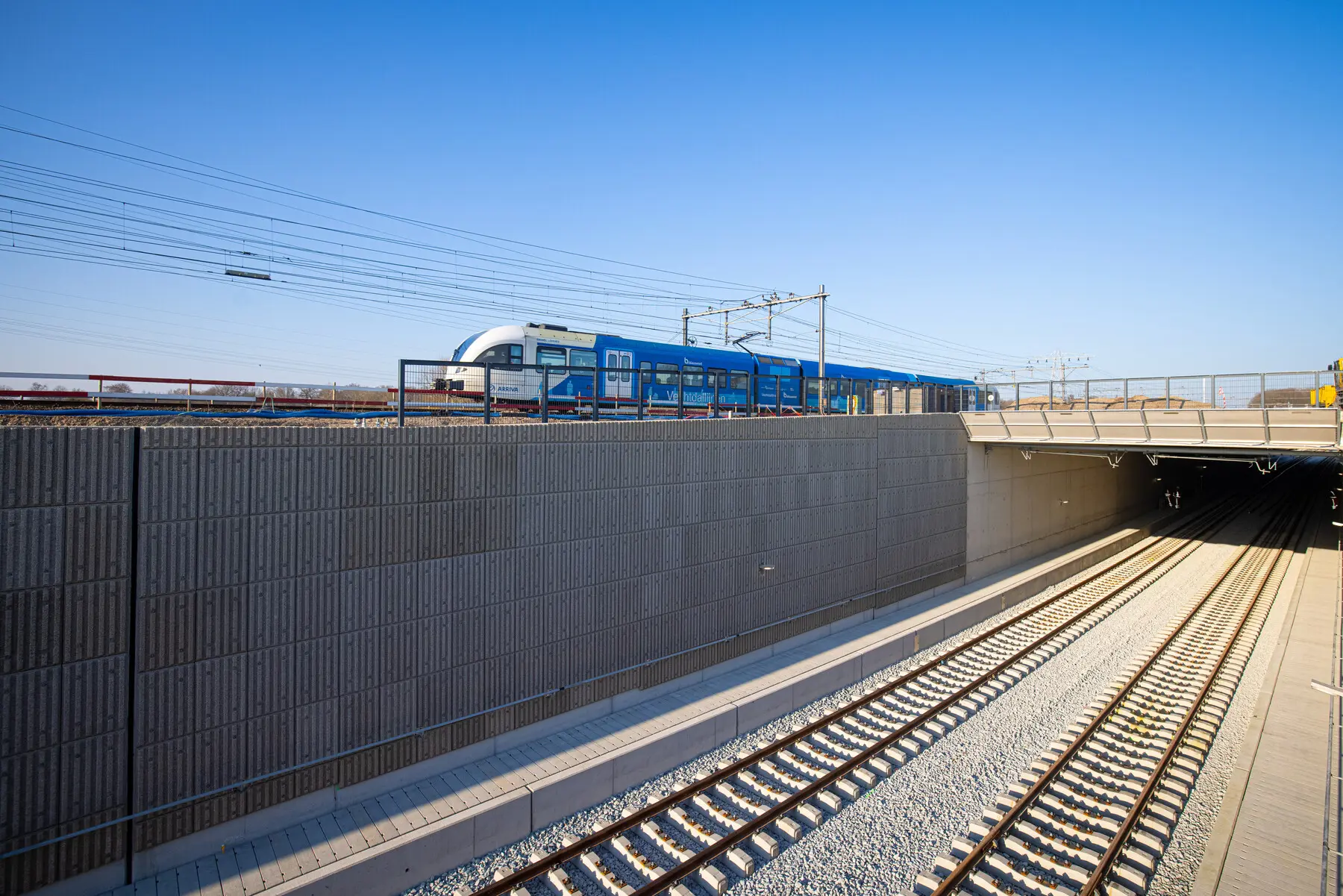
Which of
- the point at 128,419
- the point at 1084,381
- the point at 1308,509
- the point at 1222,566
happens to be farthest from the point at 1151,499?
the point at 128,419

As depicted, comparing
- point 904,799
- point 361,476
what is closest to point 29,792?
point 361,476

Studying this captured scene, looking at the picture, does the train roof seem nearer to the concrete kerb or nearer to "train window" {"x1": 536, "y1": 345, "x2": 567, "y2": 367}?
"train window" {"x1": 536, "y1": 345, "x2": 567, "y2": 367}

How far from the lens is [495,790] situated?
8094 millimetres

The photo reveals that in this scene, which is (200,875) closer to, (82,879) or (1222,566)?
(82,879)

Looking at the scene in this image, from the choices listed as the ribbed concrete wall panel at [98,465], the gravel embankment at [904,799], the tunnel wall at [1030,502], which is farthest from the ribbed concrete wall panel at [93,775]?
the tunnel wall at [1030,502]

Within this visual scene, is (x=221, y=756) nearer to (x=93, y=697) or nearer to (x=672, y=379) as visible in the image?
(x=93, y=697)

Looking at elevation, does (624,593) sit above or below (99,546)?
below

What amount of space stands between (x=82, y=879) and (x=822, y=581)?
1221cm

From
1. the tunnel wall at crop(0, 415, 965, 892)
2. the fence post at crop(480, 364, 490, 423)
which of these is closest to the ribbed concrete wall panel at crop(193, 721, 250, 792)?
the tunnel wall at crop(0, 415, 965, 892)

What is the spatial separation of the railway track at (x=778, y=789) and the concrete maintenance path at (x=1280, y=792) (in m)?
3.46

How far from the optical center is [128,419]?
8523mm

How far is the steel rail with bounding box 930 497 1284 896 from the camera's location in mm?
7226

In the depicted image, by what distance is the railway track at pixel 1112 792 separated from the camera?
7.32m

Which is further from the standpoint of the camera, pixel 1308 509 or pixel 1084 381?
pixel 1308 509
